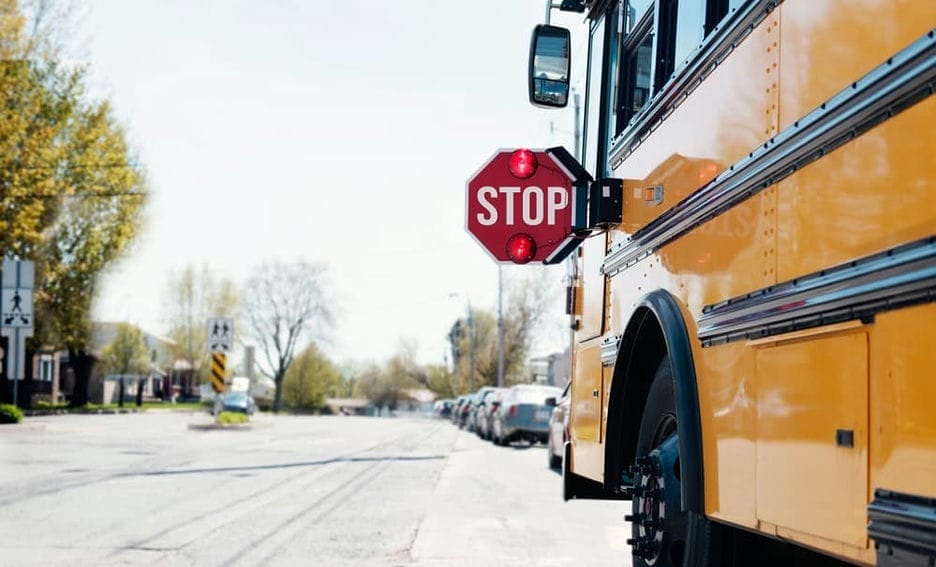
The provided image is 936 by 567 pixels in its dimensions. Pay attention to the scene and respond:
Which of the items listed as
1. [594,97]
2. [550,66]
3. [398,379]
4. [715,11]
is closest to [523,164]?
[550,66]

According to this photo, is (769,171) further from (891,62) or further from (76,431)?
(76,431)

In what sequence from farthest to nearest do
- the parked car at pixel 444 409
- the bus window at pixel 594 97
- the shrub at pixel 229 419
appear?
1. the parked car at pixel 444 409
2. the shrub at pixel 229 419
3. the bus window at pixel 594 97

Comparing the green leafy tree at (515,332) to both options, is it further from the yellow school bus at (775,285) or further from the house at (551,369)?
the yellow school bus at (775,285)

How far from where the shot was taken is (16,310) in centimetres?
2264

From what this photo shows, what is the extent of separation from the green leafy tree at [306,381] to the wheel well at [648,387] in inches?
3583

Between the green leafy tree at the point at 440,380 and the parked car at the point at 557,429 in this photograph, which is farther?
the green leafy tree at the point at 440,380

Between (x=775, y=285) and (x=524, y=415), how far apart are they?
21.6 m

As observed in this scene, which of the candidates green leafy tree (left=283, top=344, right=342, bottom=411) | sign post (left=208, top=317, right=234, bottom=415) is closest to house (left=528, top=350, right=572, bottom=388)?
sign post (left=208, top=317, right=234, bottom=415)

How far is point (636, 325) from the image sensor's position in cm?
443

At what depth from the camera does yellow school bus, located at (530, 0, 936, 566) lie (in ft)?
7.29

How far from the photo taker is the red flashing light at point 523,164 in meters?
5.18

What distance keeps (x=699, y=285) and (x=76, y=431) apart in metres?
24.6

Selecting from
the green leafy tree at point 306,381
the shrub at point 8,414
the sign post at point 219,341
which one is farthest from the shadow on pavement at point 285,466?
the green leafy tree at point 306,381

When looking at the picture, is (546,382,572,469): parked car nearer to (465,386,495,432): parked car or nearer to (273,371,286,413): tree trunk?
(465,386,495,432): parked car
